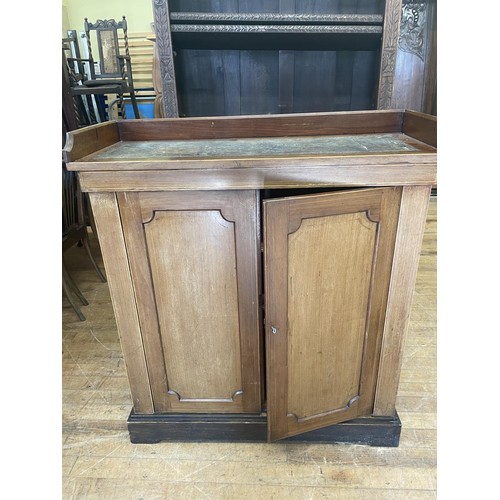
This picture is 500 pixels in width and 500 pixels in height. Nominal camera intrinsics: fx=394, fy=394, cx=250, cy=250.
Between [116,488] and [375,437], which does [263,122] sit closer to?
[375,437]

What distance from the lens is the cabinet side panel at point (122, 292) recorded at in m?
1.09

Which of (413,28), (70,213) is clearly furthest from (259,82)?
(413,28)

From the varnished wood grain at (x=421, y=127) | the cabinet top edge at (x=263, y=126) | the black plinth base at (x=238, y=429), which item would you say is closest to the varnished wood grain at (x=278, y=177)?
the varnished wood grain at (x=421, y=127)

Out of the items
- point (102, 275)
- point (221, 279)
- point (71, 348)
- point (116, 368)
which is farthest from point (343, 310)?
point (102, 275)

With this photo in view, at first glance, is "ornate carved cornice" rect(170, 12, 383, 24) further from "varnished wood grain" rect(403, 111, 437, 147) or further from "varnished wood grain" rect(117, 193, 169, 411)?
"varnished wood grain" rect(117, 193, 169, 411)

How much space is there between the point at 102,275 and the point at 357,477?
2054 millimetres

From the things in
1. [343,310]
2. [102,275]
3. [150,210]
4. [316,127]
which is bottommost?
[102,275]

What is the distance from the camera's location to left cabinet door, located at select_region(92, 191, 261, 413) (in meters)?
1.08

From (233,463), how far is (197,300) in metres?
0.60

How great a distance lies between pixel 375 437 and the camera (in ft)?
4.53

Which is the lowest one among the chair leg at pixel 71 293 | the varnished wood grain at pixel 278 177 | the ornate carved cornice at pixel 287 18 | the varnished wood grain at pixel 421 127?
the chair leg at pixel 71 293

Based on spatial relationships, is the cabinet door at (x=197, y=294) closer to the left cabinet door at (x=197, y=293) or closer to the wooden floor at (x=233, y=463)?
the left cabinet door at (x=197, y=293)

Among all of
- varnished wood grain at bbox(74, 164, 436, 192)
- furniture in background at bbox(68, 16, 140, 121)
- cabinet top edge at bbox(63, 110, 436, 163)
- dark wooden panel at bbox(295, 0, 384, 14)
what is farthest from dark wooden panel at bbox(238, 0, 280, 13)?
furniture in background at bbox(68, 16, 140, 121)

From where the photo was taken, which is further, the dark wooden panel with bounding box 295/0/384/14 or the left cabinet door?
the dark wooden panel with bounding box 295/0/384/14
